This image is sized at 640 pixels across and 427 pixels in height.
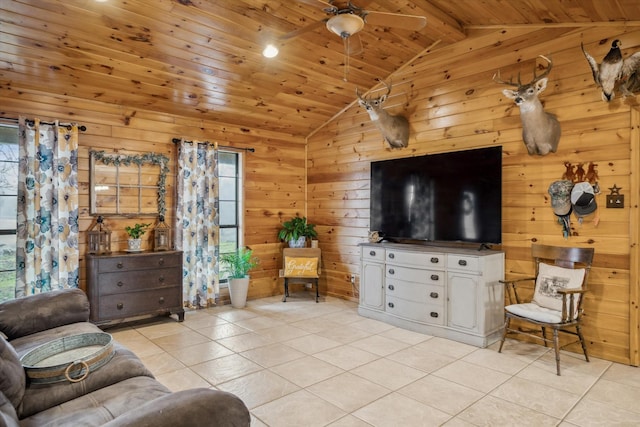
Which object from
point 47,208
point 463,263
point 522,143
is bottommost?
point 463,263

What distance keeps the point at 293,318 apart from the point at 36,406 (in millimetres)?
3191

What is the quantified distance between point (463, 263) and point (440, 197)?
0.84 meters

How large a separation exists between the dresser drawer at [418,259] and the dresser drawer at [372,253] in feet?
0.33

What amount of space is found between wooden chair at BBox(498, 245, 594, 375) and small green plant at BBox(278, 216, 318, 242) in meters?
2.96

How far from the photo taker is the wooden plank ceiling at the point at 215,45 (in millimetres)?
3271

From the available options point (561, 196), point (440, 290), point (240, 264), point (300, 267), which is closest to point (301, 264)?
point (300, 267)

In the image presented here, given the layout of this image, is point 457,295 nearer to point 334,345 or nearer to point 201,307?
point 334,345

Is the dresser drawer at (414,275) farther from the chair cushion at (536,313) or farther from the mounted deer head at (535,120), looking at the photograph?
the mounted deer head at (535,120)

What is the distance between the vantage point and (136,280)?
431 cm

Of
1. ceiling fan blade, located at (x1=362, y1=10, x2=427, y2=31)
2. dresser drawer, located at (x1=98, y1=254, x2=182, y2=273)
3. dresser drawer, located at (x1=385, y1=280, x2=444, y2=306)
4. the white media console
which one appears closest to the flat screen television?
the white media console

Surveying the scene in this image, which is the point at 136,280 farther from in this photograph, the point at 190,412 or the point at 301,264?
the point at 190,412

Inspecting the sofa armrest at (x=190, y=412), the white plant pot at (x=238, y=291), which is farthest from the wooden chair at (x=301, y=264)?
the sofa armrest at (x=190, y=412)

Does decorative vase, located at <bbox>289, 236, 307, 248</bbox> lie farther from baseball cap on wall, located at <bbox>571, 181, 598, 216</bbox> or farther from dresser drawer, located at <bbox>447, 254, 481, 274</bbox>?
baseball cap on wall, located at <bbox>571, 181, 598, 216</bbox>

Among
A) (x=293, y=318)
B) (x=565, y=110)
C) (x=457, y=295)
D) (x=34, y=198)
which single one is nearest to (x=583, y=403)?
(x=457, y=295)
